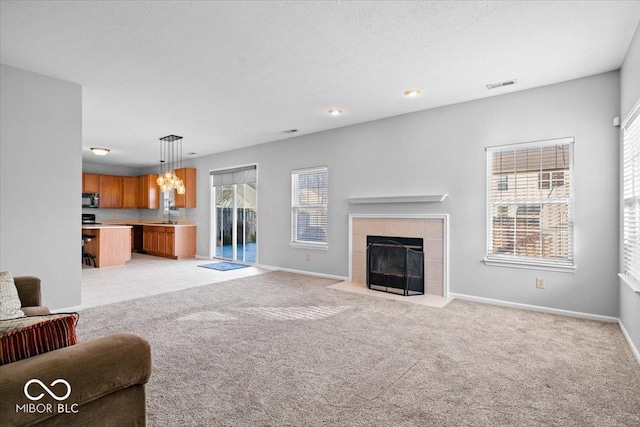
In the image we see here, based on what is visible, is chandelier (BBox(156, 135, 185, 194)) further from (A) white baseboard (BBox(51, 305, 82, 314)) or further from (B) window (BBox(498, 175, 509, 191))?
(B) window (BBox(498, 175, 509, 191))

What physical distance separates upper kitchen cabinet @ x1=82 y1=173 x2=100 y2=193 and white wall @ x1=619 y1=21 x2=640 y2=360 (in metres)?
11.0

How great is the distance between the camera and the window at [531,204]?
3.74 meters

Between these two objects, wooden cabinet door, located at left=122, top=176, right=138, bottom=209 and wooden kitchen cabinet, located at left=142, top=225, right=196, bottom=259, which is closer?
wooden kitchen cabinet, located at left=142, top=225, right=196, bottom=259

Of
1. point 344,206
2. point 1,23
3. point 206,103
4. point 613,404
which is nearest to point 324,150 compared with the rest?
point 344,206

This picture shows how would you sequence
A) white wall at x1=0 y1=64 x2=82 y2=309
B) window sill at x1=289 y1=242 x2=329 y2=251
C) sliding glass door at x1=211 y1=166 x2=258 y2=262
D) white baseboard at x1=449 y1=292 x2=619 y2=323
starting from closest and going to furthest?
white wall at x1=0 y1=64 x2=82 y2=309 → white baseboard at x1=449 y1=292 x2=619 y2=323 → window sill at x1=289 y1=242 x2=329 y2=251 → sliding glass door at x1=211 y1=166 x2=258 y2=262

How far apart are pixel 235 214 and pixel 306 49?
5.26m

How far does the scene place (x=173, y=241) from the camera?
820 centimetres

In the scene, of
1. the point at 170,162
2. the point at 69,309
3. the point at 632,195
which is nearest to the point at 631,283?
the point at 632,195

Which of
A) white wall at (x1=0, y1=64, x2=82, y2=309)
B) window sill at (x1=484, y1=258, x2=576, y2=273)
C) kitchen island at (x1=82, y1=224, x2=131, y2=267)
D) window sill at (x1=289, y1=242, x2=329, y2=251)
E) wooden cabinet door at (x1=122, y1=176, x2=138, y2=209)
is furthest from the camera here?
wooden cabinet door at (x1=122, y1=176, x2=138, y2=209)

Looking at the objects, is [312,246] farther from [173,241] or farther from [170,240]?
[170,240]

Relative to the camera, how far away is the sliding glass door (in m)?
7.37

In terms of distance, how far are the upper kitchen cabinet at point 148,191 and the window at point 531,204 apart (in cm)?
891

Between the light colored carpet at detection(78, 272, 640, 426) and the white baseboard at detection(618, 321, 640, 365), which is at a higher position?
the white baseboard at detection(618, 321, 640, 365)

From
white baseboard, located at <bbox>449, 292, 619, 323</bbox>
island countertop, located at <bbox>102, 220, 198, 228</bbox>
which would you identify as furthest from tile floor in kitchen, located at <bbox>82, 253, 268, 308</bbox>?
white baseboard, located at <bbox>449, 292, 619, 323</bbox>
